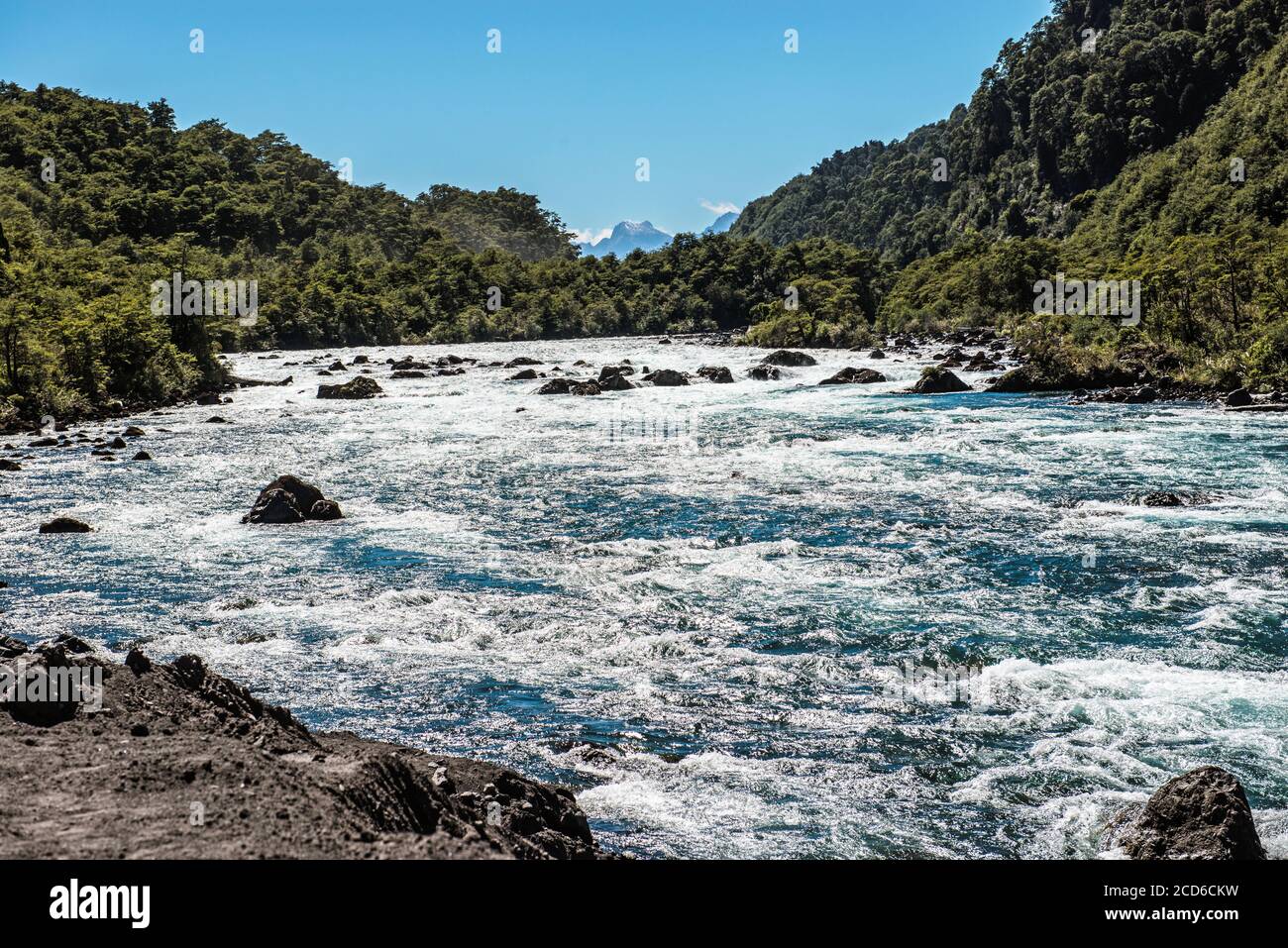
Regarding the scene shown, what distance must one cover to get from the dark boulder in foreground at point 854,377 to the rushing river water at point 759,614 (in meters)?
19.5

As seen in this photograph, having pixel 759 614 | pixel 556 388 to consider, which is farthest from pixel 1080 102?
pixel 759 614

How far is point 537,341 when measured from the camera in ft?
360

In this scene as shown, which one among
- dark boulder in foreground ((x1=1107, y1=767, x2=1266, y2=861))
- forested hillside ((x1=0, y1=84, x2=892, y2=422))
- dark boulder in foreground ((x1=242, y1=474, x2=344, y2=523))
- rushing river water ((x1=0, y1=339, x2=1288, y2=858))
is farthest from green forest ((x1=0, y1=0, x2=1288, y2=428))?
dark boulder in foreground ((x1=1107, y1=767, x2=1266, y2=861))

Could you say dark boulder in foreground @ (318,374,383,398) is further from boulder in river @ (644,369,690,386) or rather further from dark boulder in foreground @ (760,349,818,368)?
dark boulder in foreground @ (760,349,818,368)

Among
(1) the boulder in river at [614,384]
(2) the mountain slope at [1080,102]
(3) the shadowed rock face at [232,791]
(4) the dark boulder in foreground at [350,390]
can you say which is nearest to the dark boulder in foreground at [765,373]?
(1) the boulder in river at [614,384]

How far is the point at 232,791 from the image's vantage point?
654 centimetres

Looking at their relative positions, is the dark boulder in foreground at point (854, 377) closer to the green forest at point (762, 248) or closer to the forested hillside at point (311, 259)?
the green forest at point (762, 248)

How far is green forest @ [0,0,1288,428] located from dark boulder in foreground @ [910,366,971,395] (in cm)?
349

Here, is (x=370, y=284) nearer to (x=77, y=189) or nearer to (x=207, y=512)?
(x=77, y=189)

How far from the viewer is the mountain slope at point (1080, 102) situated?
13850cm

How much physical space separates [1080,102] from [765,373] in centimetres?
12817
